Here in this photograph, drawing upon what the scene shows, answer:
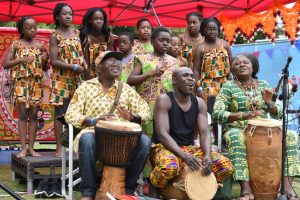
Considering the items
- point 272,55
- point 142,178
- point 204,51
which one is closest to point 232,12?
point 272,55

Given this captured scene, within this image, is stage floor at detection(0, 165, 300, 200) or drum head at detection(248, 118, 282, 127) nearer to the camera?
drum head at detection(248, 118, 282, 127)

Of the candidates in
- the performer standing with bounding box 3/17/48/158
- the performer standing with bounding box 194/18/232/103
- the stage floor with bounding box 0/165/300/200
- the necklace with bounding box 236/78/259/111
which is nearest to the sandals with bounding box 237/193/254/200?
the stage floor with bounding box 0/165/300/200

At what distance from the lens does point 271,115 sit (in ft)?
21.8

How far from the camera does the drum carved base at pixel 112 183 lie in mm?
5371

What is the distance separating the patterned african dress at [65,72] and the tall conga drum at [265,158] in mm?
2168

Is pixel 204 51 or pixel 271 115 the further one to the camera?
pixel 204 51

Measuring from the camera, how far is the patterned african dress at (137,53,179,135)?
21.2 feet

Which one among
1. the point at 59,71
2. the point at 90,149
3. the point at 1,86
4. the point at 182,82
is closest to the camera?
the point at 90,149

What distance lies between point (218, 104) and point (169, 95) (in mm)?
721

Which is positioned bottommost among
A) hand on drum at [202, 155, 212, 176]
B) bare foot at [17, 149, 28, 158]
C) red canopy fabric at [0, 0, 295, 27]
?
bare foot at [17, 149, 28, 158]

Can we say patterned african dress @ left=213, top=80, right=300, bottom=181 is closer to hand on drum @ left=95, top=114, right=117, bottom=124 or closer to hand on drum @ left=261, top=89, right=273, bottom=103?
hand on drum @ left=261, top=89, right=273, bottom=103

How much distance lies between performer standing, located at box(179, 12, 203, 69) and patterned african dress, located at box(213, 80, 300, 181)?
129cm

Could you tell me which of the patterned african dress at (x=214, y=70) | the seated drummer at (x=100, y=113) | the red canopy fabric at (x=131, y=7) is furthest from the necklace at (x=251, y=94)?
the red canopy fabric at (x=131, y=7)

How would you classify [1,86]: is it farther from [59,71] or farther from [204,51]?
[204,51]
